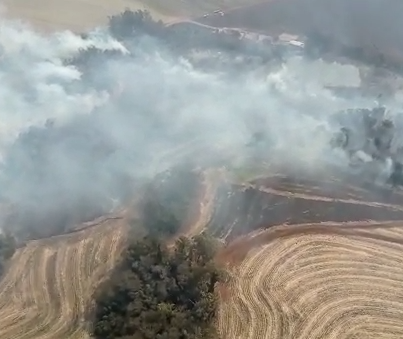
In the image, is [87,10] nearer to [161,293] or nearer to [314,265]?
[314,265]

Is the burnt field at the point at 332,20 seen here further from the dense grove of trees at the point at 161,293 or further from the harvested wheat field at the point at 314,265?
the dense grove of trees at the point at 161,293

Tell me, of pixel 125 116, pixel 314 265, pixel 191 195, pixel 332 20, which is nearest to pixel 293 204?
pixel 314 265

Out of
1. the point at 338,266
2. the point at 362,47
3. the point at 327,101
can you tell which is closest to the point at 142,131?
the point at 327,101

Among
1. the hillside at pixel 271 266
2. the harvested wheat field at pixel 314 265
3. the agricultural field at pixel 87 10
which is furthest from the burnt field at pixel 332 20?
the hillside at pixel 271 266

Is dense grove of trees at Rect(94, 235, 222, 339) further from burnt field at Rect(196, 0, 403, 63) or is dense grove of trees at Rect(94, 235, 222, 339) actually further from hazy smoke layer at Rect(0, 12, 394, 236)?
burnt field at Rect(196, 0, 403, 63)

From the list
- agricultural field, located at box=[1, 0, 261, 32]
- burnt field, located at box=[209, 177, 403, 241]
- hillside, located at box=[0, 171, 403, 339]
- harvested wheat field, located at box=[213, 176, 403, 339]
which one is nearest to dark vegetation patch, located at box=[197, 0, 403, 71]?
agricultural field, located at box=[1, 0, 261, 32]
